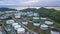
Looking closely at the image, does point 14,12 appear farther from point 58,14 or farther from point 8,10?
point 58,14

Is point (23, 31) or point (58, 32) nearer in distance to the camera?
point (23, 31)

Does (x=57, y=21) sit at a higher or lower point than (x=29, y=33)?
lower

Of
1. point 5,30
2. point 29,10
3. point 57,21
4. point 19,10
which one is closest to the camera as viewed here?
point 5,30

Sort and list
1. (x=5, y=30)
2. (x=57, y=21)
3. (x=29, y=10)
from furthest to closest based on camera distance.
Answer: (x=29, y=10) < (x=57, y=21) < (x=5, y=30)

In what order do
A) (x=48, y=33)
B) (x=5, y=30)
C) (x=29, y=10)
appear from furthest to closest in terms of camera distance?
(x=29, y=10)
(x=5, y=30)
(x=48, y=33)

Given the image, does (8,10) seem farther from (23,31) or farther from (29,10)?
(23,31)

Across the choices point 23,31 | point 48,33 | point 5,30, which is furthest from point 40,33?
point 5,30

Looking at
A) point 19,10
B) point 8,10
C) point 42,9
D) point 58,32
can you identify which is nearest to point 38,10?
point 42,9

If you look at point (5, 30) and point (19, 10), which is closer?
point (5, 30)

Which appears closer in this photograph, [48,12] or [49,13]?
[49,13]
